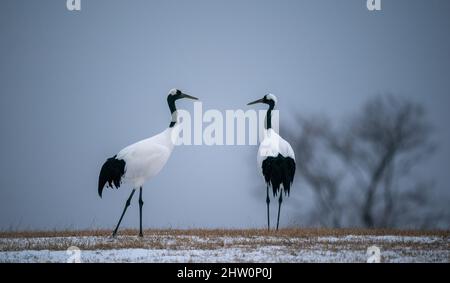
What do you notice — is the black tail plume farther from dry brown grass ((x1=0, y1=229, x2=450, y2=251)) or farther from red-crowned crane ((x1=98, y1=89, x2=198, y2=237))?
dry brown grass ((x1=0, y1=229, x2=450, y2=251))

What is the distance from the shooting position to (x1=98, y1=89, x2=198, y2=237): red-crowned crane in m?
14.3

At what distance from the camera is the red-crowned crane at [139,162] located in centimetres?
1434

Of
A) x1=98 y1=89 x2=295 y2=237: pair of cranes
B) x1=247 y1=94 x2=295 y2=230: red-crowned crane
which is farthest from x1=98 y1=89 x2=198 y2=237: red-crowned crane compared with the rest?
x1=247 y1=94 x2=295 y2=230: red-crowned crane

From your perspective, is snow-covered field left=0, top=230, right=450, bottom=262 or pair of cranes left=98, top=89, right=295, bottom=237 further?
pair of cranes left=98, top=89, right=295, bottom=237

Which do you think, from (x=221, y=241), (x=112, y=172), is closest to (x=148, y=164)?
(x=112, y=172)

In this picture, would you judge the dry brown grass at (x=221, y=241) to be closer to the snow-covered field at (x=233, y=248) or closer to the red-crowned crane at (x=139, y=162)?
the snow-covered field at (x=233, y=248)

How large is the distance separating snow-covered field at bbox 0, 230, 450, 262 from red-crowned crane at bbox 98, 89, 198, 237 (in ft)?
4.51

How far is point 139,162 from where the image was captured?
14.3 metres

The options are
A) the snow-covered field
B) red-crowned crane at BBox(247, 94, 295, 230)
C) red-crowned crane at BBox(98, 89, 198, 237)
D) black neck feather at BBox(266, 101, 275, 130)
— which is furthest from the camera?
black neck feather at BBox(266, 101, 275, 130)

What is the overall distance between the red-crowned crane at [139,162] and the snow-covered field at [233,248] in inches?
54.1

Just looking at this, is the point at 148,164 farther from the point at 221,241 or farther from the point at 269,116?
the point at 269,116

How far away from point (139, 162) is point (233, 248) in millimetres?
3773
